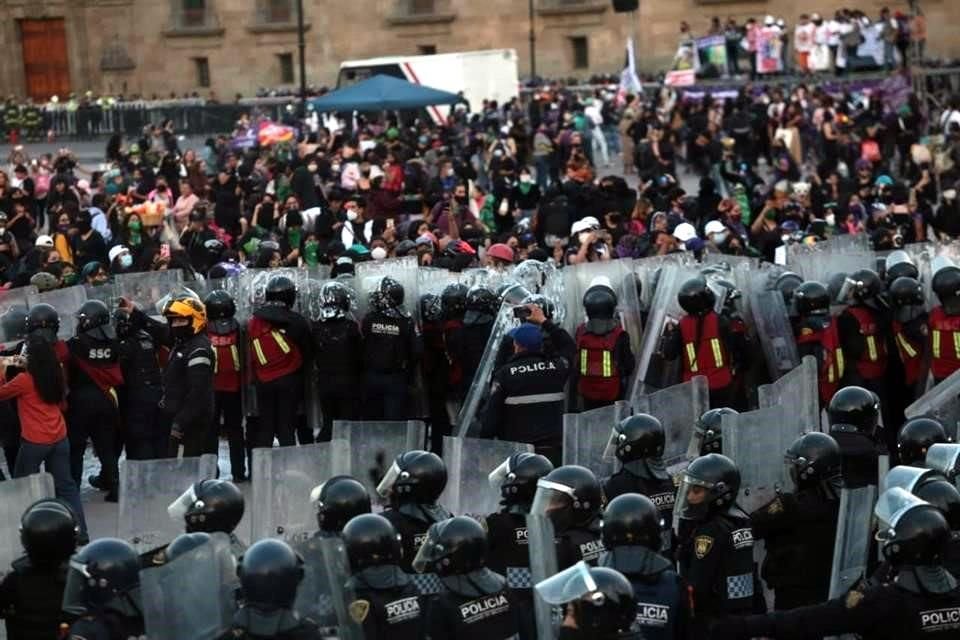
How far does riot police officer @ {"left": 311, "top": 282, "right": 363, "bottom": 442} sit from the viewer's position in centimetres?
1320

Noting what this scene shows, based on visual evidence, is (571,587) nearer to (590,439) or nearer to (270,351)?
(590,439)

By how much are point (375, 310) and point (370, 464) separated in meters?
3.27

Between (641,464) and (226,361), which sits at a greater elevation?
(641,464)

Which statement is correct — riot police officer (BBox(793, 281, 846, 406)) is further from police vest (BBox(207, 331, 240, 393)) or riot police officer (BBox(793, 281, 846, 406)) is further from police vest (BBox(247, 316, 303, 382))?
police vest (BBox(207, 331, 240, 393))

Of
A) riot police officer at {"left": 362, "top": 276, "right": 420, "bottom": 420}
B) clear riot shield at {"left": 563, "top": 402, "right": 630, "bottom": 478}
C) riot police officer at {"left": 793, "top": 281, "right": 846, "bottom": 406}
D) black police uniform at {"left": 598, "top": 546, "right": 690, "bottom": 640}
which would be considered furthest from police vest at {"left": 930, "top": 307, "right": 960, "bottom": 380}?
black police uniform at {"left": 598, "top": 546, "right": 690, "bottom": 640}

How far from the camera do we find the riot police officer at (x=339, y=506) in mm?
8141

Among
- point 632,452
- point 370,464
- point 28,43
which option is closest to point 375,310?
point 370,464

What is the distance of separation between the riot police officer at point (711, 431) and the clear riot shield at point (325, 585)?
2847 mm

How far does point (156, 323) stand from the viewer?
531 inches

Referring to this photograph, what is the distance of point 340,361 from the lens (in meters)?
13.2

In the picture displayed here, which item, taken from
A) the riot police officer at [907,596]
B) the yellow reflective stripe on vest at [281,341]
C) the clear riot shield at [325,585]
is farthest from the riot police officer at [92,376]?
the riot police officer at [907,596]

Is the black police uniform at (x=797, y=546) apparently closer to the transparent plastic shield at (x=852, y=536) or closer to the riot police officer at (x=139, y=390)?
the transparent plastic shield at (x=852, y=536)

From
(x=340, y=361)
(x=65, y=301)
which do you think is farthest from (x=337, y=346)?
(x=65, y=301)

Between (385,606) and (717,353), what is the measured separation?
5.81 meters
